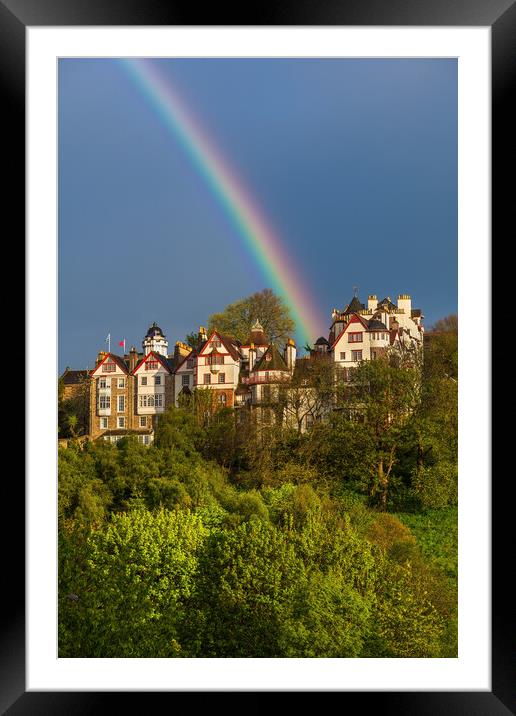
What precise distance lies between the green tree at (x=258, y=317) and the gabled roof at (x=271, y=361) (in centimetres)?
10

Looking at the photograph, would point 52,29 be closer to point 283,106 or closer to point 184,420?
point 283,106

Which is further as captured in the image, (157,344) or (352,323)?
(157,344)

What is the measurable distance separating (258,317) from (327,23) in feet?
14.9

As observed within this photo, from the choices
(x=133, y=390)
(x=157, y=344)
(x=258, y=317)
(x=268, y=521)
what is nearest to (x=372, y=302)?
(x=258, y=317)

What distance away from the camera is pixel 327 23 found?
6.85 ft

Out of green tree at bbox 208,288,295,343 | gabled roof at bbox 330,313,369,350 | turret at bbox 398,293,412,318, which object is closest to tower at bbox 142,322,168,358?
green tree at bbox 208,288,295,343

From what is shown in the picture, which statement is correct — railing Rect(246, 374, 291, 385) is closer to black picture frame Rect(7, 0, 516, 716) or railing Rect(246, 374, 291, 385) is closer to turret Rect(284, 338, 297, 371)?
turret Rect(284, 338, 297, 371)

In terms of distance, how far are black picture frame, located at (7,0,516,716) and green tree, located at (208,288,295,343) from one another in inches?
175

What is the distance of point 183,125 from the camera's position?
256 inches

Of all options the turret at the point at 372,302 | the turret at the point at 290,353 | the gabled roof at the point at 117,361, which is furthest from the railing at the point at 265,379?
the gabled roof at the point at 117,361

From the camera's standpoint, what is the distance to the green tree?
6562 millimetres

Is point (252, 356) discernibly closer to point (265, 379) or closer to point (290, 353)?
point (265, 379)

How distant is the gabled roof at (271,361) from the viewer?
21.9 ft

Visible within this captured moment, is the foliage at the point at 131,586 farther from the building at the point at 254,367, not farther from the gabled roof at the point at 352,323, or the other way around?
the gabled roof at the point at 352,323
